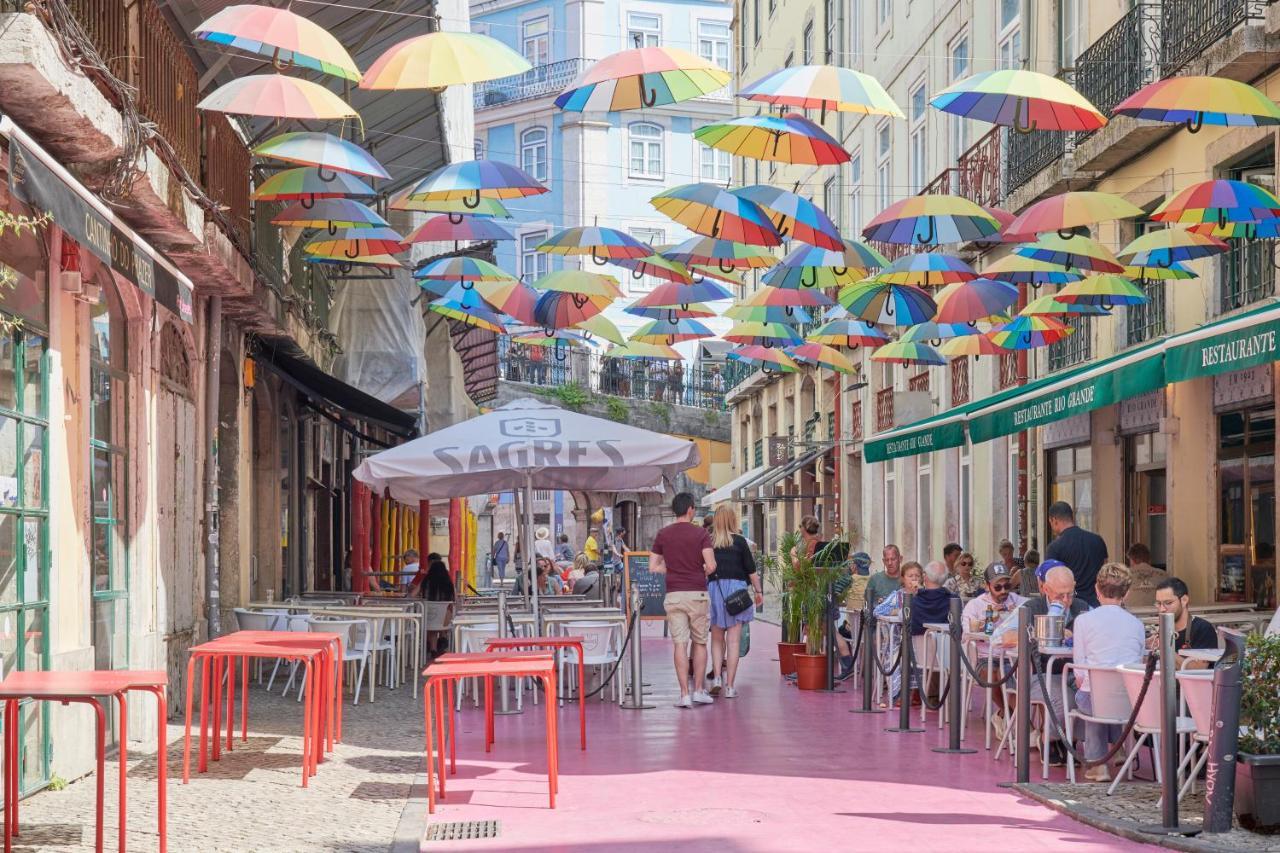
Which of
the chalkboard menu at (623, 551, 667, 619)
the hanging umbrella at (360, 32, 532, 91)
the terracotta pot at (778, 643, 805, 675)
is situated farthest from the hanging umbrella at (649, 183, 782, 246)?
the chalkboard menu at (623, 551, 667, 619)

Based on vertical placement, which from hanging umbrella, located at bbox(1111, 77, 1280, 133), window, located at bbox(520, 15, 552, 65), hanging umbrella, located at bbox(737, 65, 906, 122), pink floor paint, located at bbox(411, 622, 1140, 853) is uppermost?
window, located at bbox(520, 15, 552, 65)

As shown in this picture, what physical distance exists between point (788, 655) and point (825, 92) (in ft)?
22.8

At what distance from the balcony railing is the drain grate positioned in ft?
164

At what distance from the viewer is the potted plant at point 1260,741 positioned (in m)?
7.86

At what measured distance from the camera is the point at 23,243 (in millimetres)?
9352

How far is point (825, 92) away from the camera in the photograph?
11.9 m

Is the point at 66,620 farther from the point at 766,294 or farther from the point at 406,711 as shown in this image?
the point at 766,294

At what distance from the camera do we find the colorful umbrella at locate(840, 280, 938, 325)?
16.2 meters

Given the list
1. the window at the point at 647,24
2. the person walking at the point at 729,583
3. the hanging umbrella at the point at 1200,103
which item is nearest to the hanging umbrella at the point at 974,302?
the person walking at the point at 729,583

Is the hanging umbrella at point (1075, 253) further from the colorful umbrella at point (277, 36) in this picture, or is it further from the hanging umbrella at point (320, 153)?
the colorful umbrella at point (277, 36)

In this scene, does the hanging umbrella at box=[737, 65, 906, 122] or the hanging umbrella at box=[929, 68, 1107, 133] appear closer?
the hanging umbrella at box=[929, 68, 1107, 133]

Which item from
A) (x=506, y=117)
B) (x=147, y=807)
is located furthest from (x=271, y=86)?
(x=506, y=117)

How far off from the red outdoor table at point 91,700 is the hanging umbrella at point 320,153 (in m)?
5.61

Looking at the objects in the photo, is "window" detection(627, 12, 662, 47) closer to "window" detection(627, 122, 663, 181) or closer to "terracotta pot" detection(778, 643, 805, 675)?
"window" detection(627, 122, 663, 181)
